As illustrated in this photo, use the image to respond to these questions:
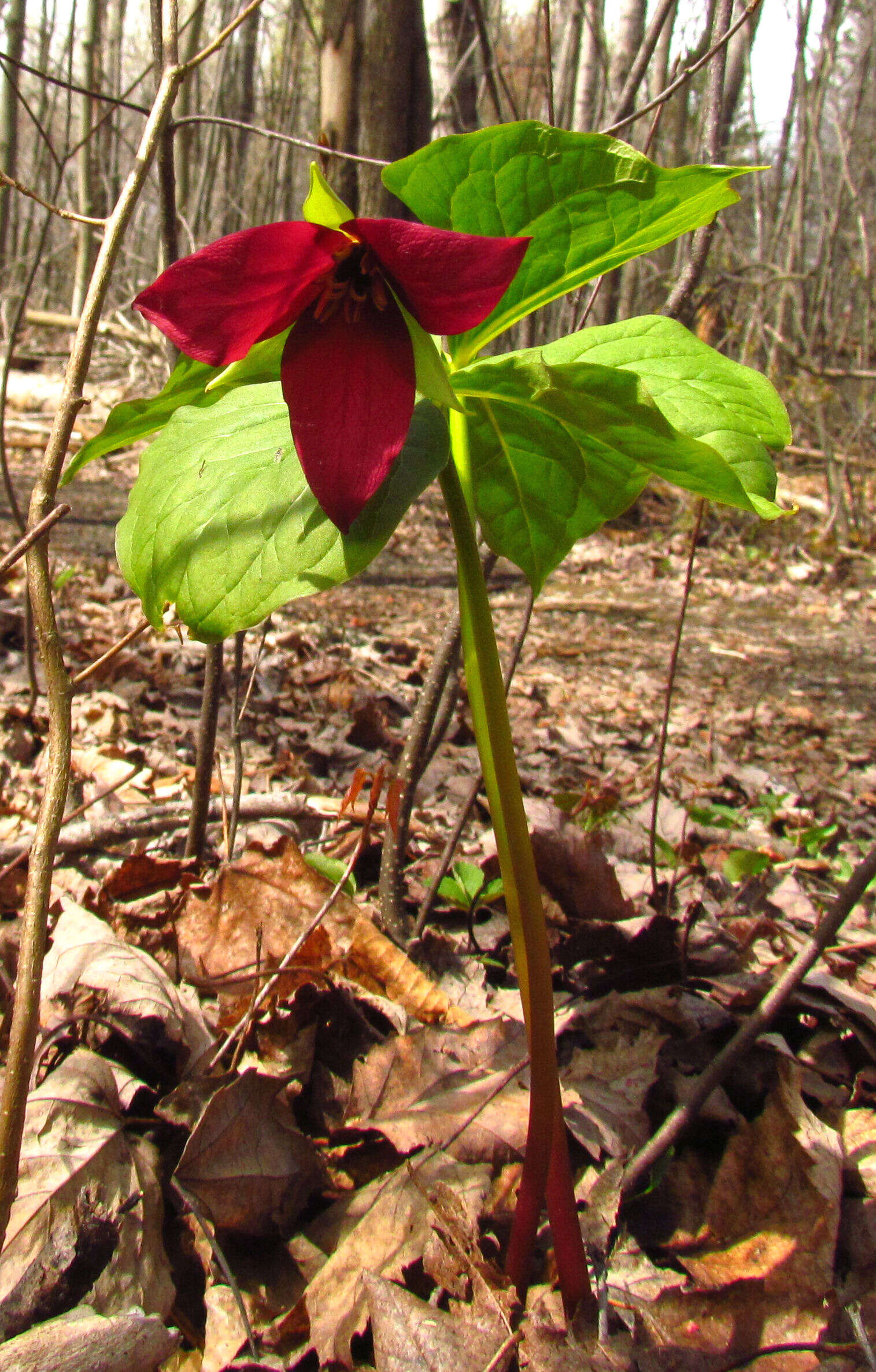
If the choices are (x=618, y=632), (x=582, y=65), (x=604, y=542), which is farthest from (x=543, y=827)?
(x=582, y=65)

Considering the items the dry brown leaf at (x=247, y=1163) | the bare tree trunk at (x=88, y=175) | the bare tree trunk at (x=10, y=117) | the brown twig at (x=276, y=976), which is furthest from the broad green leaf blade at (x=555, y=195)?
the bare tree trunk at (x=10, y=117)

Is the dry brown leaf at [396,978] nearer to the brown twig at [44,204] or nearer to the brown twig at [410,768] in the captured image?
the brown twig at [410,768]

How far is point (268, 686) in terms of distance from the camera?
8.52ft

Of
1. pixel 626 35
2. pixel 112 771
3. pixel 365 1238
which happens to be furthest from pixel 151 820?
pixel 626 35

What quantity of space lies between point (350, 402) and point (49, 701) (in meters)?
0.34

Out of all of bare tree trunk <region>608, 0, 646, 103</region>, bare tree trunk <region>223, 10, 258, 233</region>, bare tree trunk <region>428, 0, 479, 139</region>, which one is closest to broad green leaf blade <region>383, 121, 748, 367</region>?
bare tree trunk <region>428, 0, 479, 139</region>

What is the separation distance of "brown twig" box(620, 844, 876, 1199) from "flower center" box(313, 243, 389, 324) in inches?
28.4

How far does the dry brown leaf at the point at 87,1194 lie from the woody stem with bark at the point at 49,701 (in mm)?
190

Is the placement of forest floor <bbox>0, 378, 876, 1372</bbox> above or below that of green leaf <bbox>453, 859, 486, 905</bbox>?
below

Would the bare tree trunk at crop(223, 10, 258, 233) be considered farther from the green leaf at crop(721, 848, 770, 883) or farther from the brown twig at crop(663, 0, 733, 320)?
the green leaf at crop(721, 848, 770, 883)

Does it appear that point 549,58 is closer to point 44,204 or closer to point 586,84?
point 44,204

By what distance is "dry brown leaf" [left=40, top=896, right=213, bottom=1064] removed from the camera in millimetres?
1100

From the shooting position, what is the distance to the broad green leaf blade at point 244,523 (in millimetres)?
642

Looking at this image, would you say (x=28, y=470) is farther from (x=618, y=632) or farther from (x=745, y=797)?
(x=745, y=797)
